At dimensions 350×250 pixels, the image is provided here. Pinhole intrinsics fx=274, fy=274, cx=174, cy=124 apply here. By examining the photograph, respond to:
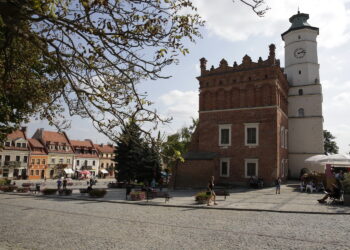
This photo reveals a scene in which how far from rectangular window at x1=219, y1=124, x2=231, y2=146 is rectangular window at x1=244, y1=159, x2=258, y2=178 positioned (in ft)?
9.34

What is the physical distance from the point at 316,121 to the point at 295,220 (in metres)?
27.6

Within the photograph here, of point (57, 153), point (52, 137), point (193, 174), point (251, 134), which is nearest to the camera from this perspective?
point (193, 174)

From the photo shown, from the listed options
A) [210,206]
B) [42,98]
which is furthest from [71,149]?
[42,98]

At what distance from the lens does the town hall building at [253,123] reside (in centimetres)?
2788

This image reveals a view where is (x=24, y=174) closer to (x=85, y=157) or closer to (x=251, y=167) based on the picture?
(x=85, y=157)

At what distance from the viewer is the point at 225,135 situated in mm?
30391

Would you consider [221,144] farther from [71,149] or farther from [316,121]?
[71,149]

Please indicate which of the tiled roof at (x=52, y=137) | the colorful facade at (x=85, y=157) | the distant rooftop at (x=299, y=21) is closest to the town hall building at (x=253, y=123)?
the distant rooftop at (x=299, y=21)

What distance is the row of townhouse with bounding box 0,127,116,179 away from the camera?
5305 cm

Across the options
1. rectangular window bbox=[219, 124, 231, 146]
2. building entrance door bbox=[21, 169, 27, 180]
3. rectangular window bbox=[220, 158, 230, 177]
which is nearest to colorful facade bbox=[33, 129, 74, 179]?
building entrance door bbox=[21, 169, 27, 180]

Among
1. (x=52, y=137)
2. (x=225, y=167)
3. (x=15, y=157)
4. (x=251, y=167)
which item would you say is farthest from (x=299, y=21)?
(x=15, y=157)

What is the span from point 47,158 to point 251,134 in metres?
46.5

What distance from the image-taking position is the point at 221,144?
30422mm

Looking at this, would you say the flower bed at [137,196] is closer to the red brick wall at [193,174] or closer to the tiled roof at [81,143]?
the red brick wall at [193,174]
